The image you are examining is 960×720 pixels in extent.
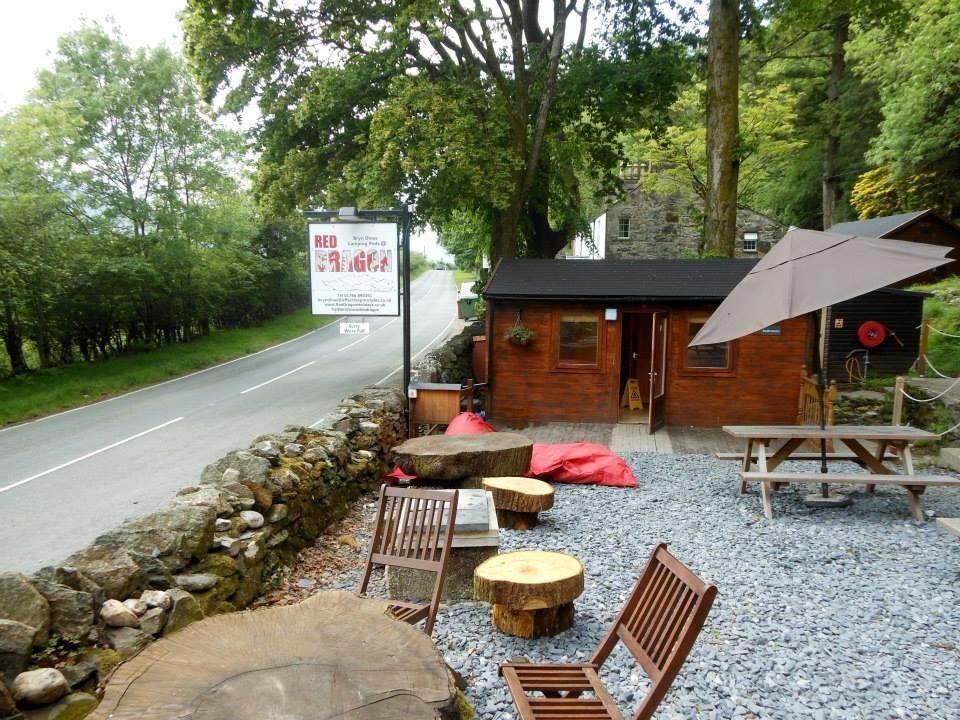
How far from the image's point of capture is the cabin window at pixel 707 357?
12.1m

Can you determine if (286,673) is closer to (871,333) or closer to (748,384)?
(748,384)

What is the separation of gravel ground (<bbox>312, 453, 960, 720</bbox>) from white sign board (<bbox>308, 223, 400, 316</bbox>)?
3827mm

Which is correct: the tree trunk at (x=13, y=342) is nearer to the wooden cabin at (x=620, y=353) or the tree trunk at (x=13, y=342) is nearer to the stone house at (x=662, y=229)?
the wooden cabin at (x=620, y=353)

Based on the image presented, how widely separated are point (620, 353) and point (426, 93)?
7503 mm

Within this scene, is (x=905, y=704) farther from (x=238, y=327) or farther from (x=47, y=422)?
(x=238, y=327)

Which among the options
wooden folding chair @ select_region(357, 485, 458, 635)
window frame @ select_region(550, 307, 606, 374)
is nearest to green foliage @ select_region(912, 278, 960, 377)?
window frame @ select_region(550, 307, 606, 374)

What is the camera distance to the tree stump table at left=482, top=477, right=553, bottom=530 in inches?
257

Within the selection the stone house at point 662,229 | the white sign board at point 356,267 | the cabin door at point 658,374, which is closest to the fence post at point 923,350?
the cabin door at point 658,374

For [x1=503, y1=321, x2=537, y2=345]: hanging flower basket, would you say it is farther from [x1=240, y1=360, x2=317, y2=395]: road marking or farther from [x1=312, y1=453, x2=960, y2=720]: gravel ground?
[x1=240, y1=360, x2=317, y2=395]: road marking

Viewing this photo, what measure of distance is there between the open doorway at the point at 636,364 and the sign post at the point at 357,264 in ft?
20.0

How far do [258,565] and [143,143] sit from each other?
1993 cm

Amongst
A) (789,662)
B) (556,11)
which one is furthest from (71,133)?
(789,662)

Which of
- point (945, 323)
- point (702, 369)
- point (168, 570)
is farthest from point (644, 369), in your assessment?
point (168, 570)

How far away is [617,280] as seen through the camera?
40.7 ft
